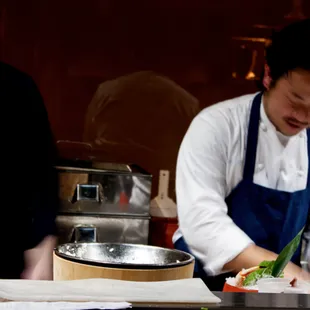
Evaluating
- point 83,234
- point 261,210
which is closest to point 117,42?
point 83,234

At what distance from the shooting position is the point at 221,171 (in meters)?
2.11

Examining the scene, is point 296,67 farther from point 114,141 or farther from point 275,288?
point 114,141

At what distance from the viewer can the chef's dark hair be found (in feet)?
6.60

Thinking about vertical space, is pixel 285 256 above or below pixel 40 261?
above

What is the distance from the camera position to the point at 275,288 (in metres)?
1.03

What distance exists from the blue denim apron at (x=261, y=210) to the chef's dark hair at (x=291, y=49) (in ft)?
0.78

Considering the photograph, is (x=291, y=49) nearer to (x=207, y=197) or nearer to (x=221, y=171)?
(x=221, y=171)

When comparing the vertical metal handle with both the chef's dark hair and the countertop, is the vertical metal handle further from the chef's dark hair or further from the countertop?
the countertop

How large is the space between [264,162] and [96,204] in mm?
1110

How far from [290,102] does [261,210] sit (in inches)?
16.7

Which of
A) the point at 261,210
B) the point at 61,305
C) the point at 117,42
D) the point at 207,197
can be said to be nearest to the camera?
the point at 61,305

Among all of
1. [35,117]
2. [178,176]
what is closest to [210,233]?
[178,176]

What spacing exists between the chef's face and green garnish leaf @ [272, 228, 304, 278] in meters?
1.05

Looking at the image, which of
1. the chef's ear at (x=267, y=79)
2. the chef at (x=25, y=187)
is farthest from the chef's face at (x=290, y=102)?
the chef at (x=25, y=187)
